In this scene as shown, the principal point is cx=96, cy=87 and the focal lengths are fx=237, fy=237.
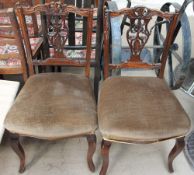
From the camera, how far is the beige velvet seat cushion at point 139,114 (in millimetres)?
1027

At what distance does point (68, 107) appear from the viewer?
1106 mm

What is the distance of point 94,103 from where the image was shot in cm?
120

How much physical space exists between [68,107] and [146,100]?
0.38m

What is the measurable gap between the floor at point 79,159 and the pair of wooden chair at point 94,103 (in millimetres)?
99

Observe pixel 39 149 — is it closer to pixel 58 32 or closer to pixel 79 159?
pixel 79 159

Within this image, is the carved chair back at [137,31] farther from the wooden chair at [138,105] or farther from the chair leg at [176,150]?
the chair leg at [176,150]

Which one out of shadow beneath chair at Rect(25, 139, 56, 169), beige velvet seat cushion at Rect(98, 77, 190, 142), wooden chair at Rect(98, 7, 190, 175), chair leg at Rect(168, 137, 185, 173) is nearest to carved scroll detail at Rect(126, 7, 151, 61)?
wooden chair at Rect(98, 7, 190, 175)

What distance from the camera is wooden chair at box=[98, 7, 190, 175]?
3.39ft

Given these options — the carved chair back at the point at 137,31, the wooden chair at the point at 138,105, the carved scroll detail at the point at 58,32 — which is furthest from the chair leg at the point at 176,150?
the carved scroll detail at the point at 58,32

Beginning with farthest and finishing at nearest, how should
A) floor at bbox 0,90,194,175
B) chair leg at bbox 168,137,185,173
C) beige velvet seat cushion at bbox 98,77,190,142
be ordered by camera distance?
floor at bbox 0,90,194,175 → chair leg at bbox 168,137,185,173 → beige velvet seat cushion at bbox 98,77,190,142

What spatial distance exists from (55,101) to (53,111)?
0.23 feet

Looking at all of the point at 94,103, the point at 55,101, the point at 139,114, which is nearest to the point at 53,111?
the point at 55,101

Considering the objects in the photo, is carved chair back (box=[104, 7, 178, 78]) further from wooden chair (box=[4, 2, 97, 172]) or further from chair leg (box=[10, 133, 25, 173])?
chair leg (box=[10, 133, 25, 173])

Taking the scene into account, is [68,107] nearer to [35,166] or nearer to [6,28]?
[35,166]
